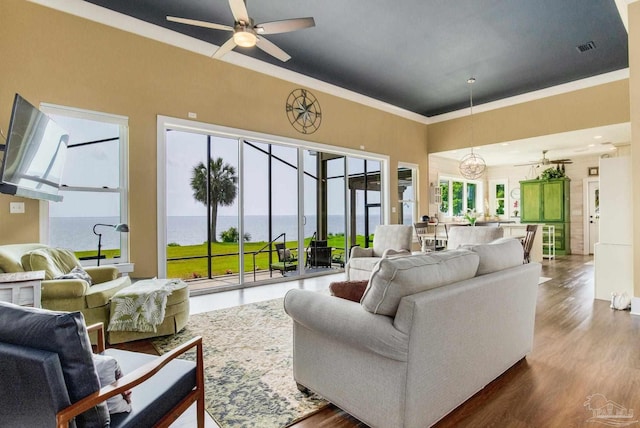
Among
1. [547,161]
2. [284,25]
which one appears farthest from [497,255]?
[547,161]

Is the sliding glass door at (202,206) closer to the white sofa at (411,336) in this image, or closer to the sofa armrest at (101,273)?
the sofa armrest at (101,273)

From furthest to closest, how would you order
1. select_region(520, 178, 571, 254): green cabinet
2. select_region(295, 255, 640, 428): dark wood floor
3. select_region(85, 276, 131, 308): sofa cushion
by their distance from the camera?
select_region(520, 178, 571, 254): green cabinet, select_region(85, 276, 131, 308): sofa cushion, select_region(295, 255, 640, 428): dark wood floor

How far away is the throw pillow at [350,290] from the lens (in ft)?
6.70

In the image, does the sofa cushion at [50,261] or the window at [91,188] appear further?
the window at [91,188]

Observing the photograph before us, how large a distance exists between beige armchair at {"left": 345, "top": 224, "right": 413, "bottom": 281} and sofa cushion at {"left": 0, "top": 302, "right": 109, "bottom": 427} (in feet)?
12.9

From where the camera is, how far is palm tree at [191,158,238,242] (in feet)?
16.9

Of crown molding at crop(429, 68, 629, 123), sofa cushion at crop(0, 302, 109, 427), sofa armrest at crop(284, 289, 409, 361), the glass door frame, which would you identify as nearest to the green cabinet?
crown molding at crop(429, 68, 629, 123)

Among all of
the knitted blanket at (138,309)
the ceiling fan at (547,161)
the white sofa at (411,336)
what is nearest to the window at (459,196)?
the ceiling fan at (547,161)

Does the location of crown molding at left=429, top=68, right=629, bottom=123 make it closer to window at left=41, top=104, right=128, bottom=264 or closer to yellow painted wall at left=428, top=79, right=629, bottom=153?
yellow painted wall at left=428, top=79, right=629, bottom=153

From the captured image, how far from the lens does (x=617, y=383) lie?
2.35 m

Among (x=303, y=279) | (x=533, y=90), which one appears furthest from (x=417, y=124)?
(x=303, y=279)

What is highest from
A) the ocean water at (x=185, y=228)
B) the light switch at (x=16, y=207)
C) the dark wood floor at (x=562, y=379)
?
the light switch at (x=16, y=207)

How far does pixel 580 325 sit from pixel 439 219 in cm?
593

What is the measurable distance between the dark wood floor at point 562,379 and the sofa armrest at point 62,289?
2283 mm
